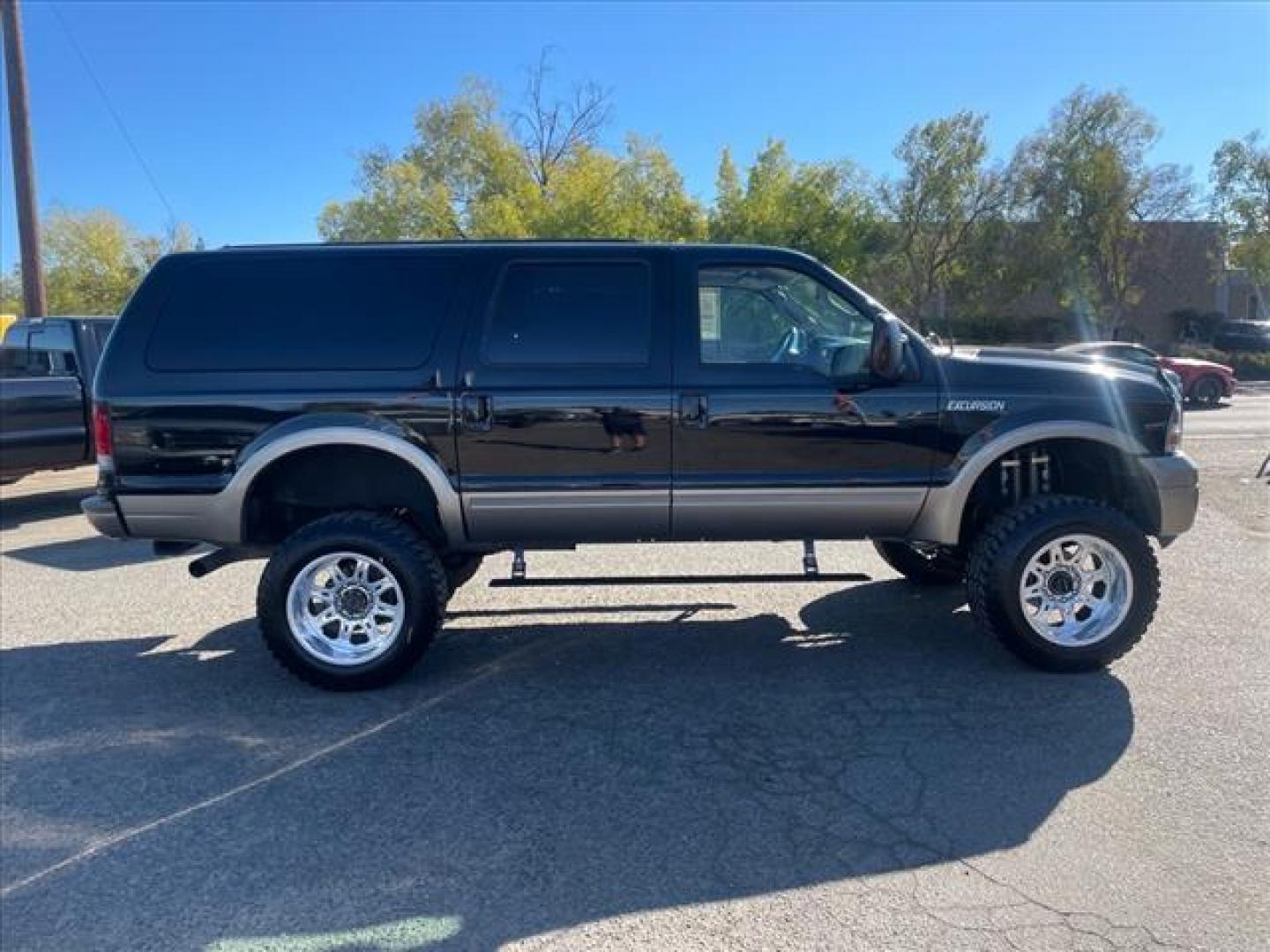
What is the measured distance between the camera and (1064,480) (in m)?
5.08

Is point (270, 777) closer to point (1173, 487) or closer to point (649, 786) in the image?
point (649, 786)

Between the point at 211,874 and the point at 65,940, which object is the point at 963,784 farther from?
the point at 65,940

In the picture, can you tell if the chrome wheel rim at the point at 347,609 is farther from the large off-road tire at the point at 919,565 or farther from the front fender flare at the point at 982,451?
the large off-road tire at the point at 919,565

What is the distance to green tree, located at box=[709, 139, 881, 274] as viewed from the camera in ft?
99.5

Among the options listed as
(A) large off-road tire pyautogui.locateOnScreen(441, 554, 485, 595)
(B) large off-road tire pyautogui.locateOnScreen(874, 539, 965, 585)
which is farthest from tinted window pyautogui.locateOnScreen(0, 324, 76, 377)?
(B) large off-road tire pyautogui.locateOnScreen(874, 539, 965, 585)

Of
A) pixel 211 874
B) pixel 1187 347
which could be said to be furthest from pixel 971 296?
pixel 211 874

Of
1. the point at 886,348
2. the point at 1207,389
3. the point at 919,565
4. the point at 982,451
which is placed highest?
the point at 886,348

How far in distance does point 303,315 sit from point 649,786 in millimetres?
2851

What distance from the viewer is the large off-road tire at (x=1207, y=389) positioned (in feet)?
66.9

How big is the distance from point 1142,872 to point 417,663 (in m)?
3.38

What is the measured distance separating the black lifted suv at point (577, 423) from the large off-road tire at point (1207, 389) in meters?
18.5

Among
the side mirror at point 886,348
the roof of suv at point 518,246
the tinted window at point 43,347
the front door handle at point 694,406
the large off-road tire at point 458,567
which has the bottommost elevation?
the large off-road tire at point 458,567

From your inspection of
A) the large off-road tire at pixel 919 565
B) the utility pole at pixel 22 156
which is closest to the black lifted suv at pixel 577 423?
the large off-road tire at pixel 919 565

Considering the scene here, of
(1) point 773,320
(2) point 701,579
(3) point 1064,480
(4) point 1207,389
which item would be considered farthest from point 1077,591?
(4) point 1207,389
